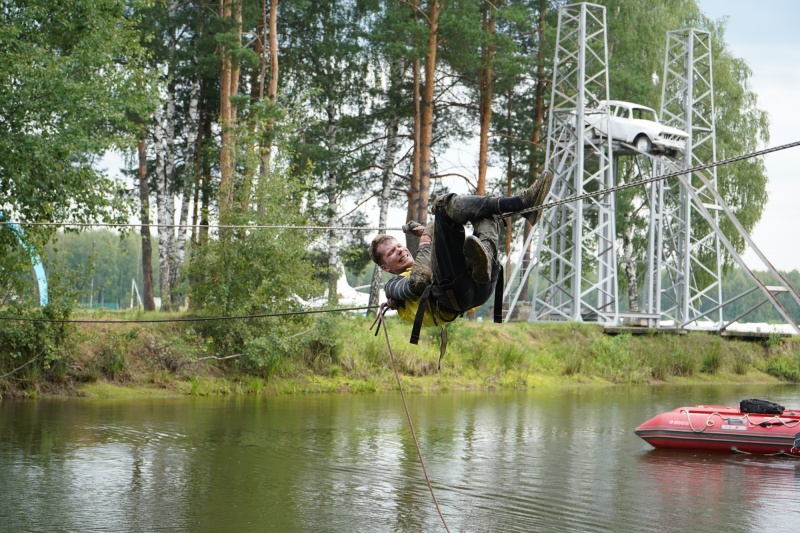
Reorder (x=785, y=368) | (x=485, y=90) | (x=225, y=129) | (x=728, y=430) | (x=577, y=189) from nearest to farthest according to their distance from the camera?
1. (x=728, y=430)
2. (x=225, y=129)
3. (x=577, y=189)
4. (x=485, y=90)
5. (x=785, y=368)

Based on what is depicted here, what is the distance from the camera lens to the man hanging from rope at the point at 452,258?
7.32m

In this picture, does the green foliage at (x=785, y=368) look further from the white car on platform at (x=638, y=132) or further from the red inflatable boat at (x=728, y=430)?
the red inflatable boat at (x=728, y=430)

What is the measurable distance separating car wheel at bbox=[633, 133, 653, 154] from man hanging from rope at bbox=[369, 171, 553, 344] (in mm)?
23667

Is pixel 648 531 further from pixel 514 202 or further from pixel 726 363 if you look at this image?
pixel 726 363

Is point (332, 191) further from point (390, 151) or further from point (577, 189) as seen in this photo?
point (577, 189)

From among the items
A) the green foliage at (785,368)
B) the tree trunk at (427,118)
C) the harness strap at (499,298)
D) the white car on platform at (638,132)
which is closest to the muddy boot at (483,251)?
the harness strap at (499,298)

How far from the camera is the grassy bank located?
21.8 meters

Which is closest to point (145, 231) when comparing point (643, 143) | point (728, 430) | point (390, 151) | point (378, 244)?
point (390, 151)

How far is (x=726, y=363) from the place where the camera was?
33500 mm

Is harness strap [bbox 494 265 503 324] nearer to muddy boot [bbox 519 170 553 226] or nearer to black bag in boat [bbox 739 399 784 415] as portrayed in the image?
muddy boot [bbox 519 170 553 226]

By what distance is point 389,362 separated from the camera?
26000 mm

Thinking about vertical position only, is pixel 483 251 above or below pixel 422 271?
above

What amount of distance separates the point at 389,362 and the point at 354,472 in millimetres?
12174

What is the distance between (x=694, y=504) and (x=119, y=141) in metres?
11.8
